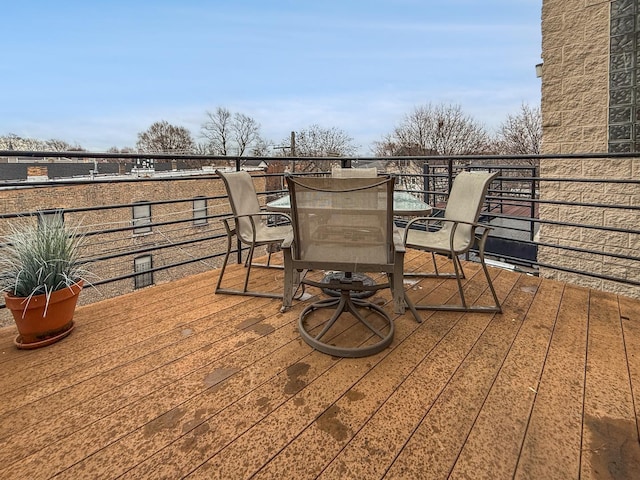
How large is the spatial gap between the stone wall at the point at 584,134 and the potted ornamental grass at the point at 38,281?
4317 mm

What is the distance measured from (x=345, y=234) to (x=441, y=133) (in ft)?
37.8

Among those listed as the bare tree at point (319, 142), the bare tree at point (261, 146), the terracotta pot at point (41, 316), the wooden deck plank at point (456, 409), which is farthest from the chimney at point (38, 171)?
the wooden deck plank at point (456, 409)

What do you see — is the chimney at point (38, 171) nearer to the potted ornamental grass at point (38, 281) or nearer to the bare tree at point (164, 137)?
the bare tree at point (164, 137)

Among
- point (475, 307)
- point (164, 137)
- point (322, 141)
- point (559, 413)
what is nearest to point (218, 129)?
point (164, 137)

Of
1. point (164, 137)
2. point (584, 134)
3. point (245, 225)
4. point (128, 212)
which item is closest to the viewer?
point (245, 225)

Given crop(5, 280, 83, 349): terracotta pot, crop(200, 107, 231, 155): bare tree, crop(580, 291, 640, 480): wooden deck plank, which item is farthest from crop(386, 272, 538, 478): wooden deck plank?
crop(200, 107, 231, 155): bare tree

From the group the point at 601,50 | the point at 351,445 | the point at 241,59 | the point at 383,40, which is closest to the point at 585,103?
the point at 601,50

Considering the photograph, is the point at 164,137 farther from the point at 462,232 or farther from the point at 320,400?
the point at 320,400

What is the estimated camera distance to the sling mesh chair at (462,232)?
2076 millimetres

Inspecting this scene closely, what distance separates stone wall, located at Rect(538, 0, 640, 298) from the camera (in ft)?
10.1

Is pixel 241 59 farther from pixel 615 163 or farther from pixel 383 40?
pixel 615 163

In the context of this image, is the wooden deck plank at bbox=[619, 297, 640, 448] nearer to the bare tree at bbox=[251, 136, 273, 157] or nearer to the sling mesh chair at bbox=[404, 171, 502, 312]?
the sling mesh chair at bbox=[404, 171, 502, 312]

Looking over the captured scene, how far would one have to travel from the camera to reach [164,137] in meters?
17.4

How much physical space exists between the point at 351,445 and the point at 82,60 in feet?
48.8
